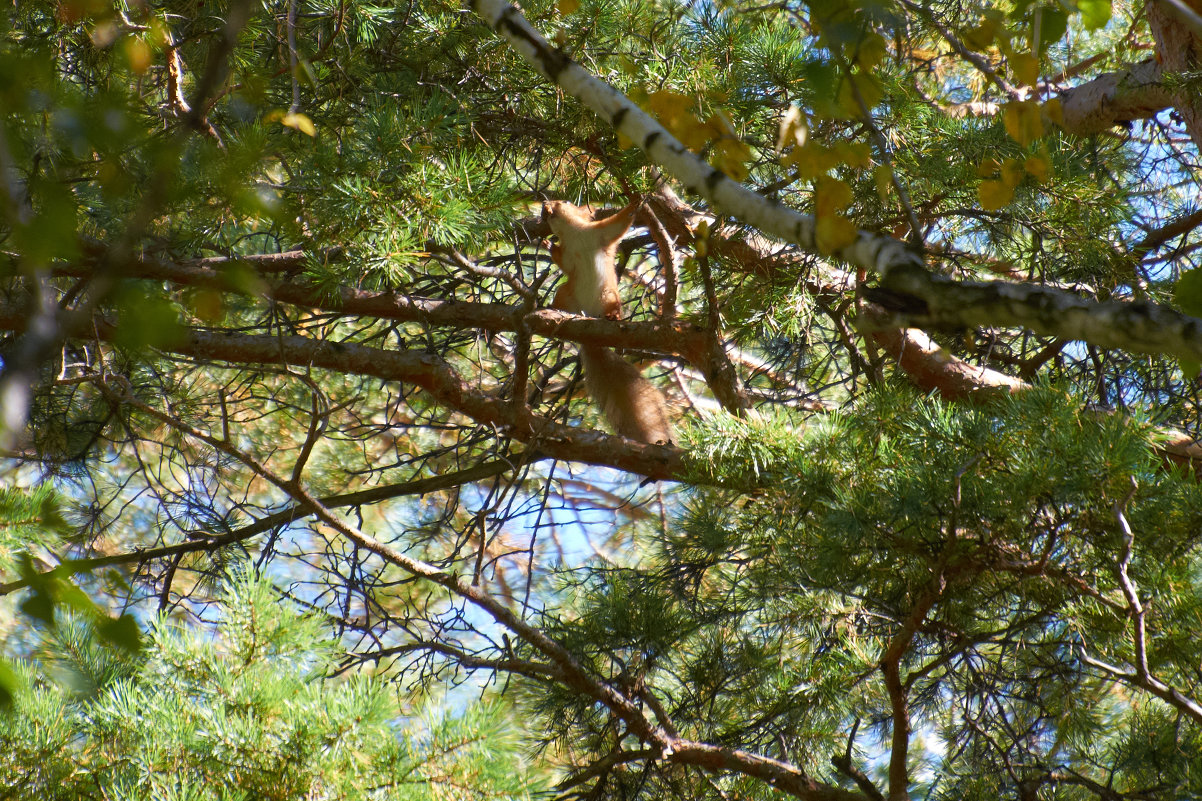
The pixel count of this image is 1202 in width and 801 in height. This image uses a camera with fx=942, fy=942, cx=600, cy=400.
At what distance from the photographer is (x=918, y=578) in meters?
1.68

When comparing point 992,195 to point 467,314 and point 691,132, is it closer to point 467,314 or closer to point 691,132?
point 691,132

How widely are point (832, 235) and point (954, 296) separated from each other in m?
0.13

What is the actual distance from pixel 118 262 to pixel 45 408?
3060mm

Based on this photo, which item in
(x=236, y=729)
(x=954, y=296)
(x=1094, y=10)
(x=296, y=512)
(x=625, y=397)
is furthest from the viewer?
(x=625, y=397)

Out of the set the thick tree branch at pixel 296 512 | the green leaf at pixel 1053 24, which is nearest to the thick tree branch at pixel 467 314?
the thick tree branch at pixel 296 512

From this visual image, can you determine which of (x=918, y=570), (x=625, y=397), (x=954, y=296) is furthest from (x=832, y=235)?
(x=625, y=397)

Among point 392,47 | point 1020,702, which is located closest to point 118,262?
point 392,47

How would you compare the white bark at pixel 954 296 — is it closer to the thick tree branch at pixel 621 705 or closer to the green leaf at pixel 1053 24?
the green leaf at pixel 1053 24

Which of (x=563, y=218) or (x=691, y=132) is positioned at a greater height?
(x=563, y=218)

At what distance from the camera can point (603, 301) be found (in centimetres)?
379

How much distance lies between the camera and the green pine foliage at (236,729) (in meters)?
1.46

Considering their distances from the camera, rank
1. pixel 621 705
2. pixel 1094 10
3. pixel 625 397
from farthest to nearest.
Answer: pixel 625 397, pixel 621 705, pixel 1094 10

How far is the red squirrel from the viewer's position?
338 cm

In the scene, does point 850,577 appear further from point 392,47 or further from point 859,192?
point 392,47
